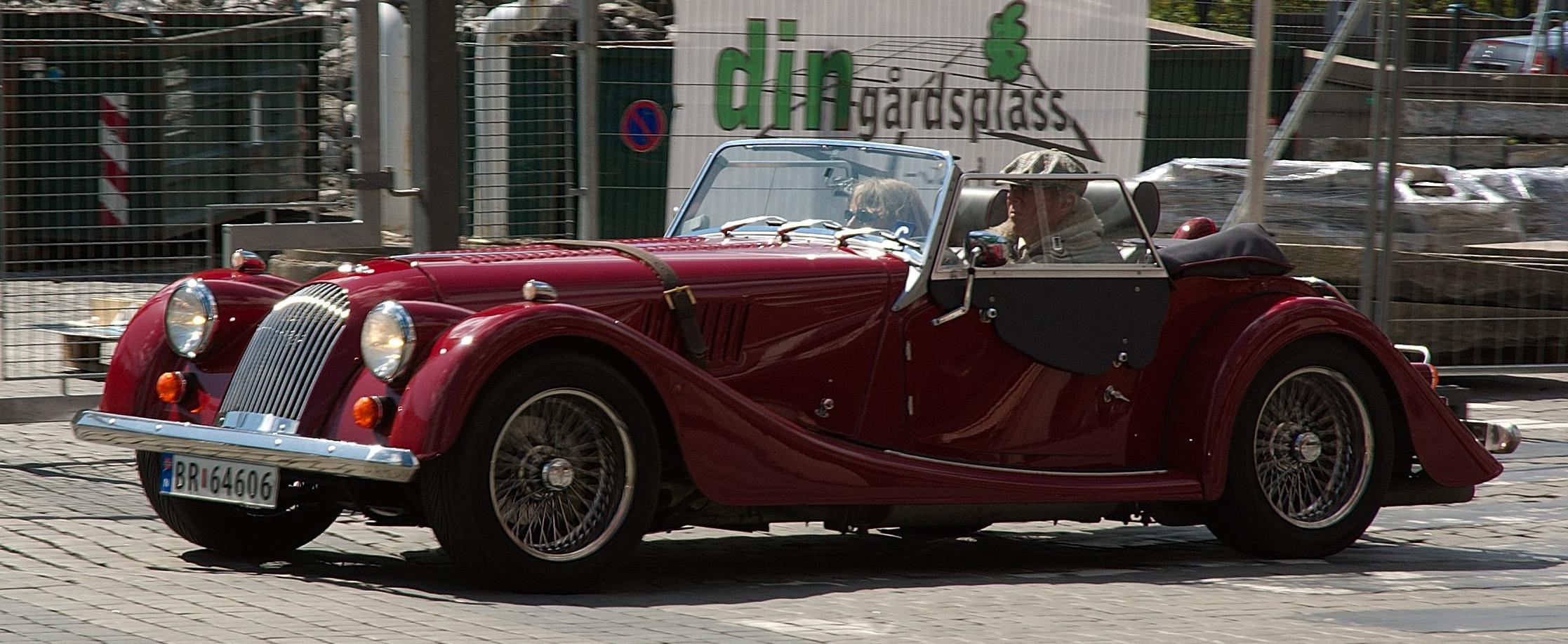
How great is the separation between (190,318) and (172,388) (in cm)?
27

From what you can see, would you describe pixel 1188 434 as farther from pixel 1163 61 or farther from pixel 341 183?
pixel 341 183

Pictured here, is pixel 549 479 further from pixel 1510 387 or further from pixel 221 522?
pixel 1510 387

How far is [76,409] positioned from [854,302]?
181 inches

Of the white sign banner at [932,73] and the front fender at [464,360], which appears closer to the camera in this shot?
the front fender at [464,360]

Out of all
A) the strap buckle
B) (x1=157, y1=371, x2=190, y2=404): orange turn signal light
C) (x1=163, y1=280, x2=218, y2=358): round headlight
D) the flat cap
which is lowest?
(x1=157, y1=371, x2=190, y2=404): orange turn signal light

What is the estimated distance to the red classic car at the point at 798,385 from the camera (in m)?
5.33

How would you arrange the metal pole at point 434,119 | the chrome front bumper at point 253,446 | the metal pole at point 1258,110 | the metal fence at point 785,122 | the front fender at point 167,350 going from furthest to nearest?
the metal pole at point 1258,110
the metal fence at point 785,122
the metal pole at point 434,119
the front fender at point 167,350
the chrome front bumper at point 253,446

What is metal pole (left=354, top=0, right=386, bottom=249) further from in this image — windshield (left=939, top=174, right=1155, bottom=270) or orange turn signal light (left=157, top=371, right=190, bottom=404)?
windshield (left=939, top=174, right=1155, bottom=270)

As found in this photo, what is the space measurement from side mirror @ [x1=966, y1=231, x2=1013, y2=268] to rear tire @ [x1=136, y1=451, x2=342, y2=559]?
2.25 meters

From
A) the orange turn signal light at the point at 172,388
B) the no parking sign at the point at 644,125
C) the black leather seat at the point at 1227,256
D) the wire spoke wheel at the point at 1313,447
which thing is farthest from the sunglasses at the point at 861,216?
the no parking sign at the point at 644,125

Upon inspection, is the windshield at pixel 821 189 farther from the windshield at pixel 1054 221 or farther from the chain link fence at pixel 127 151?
the chain link fence at pixel 127 151

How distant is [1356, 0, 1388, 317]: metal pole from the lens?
10461 mm

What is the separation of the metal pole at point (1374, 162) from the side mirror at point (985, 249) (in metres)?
4.97

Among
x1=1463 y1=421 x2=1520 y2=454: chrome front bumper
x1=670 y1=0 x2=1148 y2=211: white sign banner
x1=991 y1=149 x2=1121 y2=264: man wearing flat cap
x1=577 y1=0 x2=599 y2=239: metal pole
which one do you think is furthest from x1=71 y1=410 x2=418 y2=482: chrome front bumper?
x1=670 y1=0 x2=1148 y2=211: white sign banner
